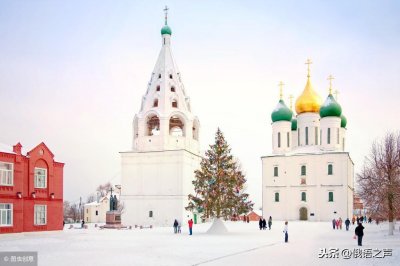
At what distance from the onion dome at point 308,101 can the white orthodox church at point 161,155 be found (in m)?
15.7

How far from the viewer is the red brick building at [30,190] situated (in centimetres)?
3036

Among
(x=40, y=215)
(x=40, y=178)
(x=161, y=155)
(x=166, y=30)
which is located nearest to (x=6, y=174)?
(x=40, y=178)

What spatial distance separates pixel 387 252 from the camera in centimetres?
1823

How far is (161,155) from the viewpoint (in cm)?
4981

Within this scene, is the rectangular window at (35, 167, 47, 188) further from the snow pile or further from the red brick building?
the snow pile

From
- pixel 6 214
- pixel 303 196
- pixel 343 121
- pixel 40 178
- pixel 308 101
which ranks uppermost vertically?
pixel 308 101

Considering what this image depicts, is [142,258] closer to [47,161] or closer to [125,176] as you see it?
[47,161]

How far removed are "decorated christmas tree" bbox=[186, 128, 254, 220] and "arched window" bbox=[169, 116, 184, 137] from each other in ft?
58.9

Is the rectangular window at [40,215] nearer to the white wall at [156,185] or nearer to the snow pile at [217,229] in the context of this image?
the snow pile at [217,229]

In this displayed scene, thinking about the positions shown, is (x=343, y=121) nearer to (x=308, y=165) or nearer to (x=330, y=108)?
(x=330, y=108)

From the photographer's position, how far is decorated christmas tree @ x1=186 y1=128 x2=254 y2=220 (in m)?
32.8

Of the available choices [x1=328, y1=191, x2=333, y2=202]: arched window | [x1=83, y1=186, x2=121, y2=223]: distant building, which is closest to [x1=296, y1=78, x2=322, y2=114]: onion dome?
[x1=328, y1=191, x2=333, y2=202]: arched window

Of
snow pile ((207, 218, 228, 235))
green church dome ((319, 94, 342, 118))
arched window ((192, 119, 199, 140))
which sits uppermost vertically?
green church dome ((319, 94, 342, 118))

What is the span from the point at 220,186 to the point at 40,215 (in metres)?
12.2
